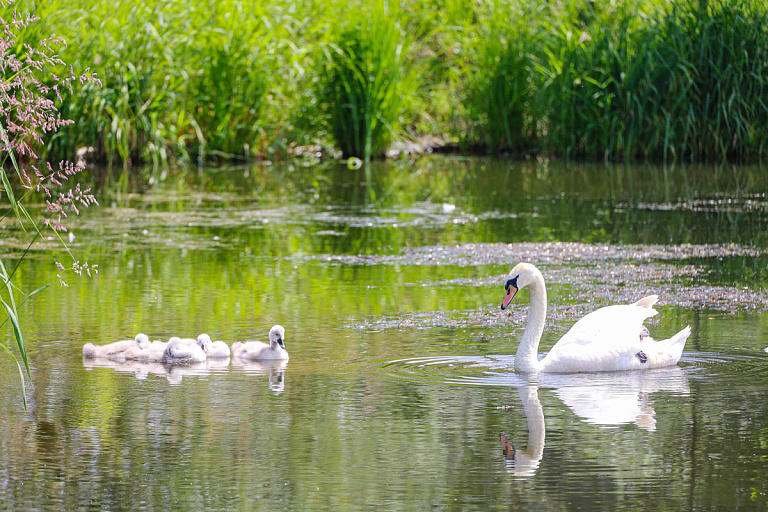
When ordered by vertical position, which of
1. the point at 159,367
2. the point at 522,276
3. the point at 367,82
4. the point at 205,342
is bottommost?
the point at 159,367

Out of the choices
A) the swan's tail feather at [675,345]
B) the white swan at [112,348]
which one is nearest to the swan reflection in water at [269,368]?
the white swan at [112,348]

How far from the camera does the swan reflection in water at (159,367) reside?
596 cm

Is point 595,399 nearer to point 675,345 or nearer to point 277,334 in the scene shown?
point 675,345

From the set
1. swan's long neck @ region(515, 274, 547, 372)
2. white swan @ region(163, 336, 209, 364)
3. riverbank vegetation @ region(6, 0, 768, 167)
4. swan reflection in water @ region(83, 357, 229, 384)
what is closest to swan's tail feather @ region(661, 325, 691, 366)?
swan's long neck @ region(515, 274, 547, 372)

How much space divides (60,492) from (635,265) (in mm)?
5708

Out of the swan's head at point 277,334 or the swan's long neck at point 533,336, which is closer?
the swan's long neck at point 533,336

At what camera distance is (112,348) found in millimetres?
6191

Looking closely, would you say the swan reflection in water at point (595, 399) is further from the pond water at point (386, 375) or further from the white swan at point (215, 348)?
the white swan at point (215, 348)

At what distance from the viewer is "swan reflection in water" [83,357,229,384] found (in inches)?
235

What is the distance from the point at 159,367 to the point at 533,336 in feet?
5.83

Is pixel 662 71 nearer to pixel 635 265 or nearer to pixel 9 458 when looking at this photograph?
pixel 635 265

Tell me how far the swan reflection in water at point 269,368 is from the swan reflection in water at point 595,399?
1095 mm

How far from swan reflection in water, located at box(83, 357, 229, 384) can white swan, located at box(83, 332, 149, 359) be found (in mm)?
24

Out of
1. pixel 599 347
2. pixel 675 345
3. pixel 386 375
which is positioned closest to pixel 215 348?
pixel 386 375
